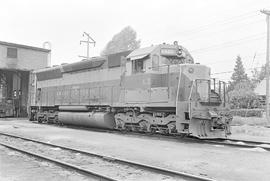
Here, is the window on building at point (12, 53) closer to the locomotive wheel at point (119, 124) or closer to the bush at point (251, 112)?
the locomotive wheel at point (119, 124)

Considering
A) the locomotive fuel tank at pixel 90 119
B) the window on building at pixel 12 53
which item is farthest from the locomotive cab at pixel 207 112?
the window on building at pixel 12 53

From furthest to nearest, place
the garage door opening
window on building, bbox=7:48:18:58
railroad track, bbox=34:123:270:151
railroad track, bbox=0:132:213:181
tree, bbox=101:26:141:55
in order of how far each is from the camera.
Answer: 1. tree, bbox=101:26:141:55
2. the garage door opening
3. window on building, bbox=7:48:18:58
4. railroad track, bbox=34:123:270:151
5. railroad track, bbox=0:132:213:181

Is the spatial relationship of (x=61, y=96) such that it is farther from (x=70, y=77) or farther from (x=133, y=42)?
(x=133, y=42)

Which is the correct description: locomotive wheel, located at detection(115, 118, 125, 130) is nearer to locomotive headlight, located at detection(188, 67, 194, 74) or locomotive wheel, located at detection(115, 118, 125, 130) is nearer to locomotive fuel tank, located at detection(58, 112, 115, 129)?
locomotive fuel tank, located at detection(58, 112, 115, 129)

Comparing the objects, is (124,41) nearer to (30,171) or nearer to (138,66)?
(138,66)

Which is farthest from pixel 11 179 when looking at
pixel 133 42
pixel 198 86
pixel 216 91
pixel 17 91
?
pixel 133 42

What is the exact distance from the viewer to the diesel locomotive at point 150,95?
12.0 m

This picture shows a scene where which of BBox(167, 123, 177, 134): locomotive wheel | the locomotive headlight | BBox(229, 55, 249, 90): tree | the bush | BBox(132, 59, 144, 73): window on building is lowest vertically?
BBox(167, 123, 177, 134): locomotive wheel

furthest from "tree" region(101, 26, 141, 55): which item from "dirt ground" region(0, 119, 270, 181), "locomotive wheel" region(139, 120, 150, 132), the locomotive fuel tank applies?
"dirt ground" region(0, 119, 270, 181)

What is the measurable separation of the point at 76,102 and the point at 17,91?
1598 centimetres

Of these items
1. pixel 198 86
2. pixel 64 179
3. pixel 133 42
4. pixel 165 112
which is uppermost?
pixel 133 42

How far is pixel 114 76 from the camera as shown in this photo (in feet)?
51.5

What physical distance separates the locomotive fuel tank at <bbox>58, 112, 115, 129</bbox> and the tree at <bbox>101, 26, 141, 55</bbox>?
4260 cm

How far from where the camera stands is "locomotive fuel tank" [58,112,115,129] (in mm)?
15867
